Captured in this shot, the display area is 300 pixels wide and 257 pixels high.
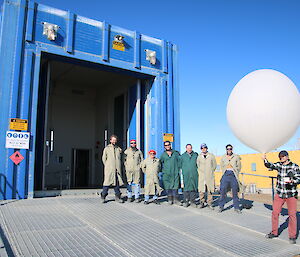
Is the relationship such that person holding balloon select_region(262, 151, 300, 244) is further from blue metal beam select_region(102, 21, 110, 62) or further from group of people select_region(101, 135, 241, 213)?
blue metal beam select_region(102, 21, 110, 62)

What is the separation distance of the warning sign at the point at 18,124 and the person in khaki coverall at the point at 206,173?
4.43 metres

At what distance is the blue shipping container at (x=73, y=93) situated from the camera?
273 inches

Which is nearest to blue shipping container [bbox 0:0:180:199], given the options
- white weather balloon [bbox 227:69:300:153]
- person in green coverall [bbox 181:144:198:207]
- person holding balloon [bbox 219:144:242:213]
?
person in green coverall [bbox 181:144:198:207]

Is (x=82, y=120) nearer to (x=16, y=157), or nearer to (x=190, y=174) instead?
(x=16, y=157)

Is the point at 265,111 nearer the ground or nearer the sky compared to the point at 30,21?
nearer the ground

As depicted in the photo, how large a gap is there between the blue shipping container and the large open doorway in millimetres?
47

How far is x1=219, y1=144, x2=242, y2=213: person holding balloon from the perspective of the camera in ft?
20.5

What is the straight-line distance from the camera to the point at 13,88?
6.94 metres

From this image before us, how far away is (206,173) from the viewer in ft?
21.7

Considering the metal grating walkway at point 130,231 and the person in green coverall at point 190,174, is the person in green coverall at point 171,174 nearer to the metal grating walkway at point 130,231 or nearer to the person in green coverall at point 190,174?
the person in green coverall at point 190,174

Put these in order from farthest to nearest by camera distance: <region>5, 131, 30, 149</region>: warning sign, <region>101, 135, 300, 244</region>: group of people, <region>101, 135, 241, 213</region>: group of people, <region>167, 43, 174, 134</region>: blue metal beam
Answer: <region>167, 43, 174, 134</region>: blue metal beam < <region>5, 131, 30, 149</region>: warning sign < <region>101, 135, 241, 213</region>: group of people < <region>101, 135, 300, 244</region>: group of people

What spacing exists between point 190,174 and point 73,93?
906 cm

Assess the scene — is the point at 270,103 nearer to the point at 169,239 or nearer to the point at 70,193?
the point at 169,239

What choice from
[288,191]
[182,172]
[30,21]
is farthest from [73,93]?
[288,191]
